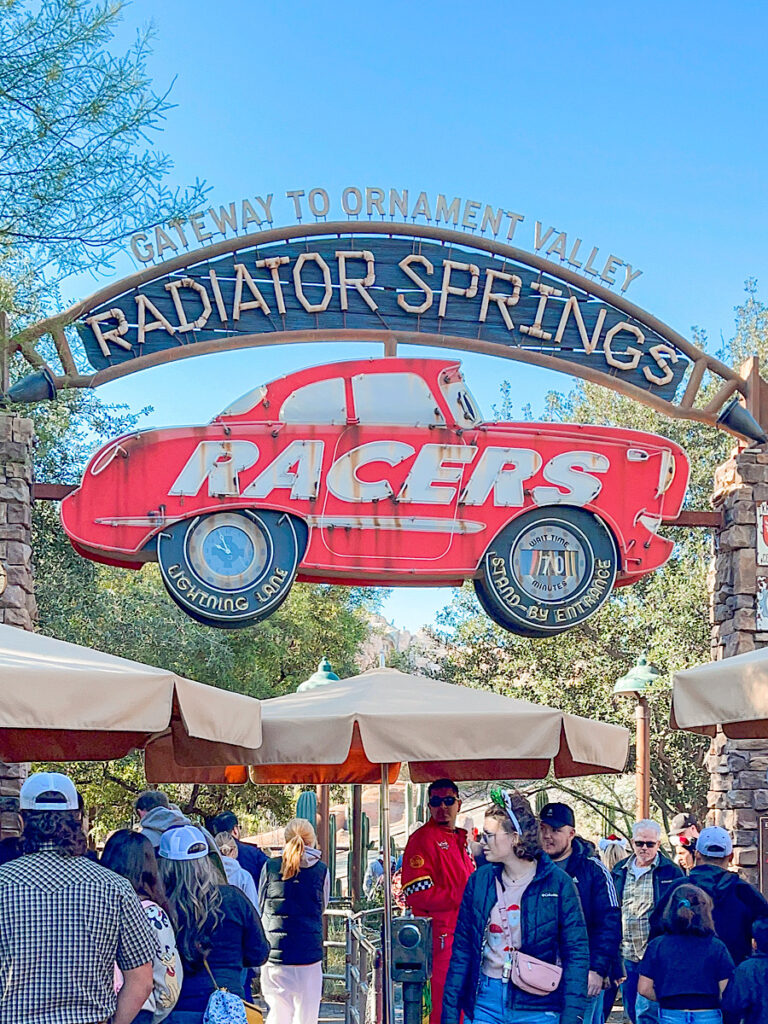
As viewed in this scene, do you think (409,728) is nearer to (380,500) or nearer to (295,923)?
(295,923)

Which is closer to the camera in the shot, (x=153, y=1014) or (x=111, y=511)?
(x=153, y=1014)

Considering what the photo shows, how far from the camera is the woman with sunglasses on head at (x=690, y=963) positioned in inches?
230

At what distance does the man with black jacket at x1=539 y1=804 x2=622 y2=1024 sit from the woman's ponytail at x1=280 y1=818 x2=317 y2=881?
6.70ft

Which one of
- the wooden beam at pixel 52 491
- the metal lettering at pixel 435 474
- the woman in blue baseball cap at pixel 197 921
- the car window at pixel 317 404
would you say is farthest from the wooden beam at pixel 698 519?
the woman in blue baseball cap at pixel 197 921

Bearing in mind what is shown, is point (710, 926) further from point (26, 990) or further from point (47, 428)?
point (47, 428)

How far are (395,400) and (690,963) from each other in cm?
787

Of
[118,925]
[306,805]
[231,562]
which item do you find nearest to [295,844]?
[231,562]

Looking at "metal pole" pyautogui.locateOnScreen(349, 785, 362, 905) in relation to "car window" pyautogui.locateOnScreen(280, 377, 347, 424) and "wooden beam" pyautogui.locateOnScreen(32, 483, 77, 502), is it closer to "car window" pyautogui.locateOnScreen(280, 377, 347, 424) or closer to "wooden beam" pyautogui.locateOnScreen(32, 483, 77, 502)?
"car window" pyautogui.locateOnScreen(280, 377, 347, 424)

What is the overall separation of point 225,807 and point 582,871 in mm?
17143

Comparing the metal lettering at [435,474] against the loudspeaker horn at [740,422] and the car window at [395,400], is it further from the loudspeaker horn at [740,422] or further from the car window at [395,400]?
the loudspeaker horn at [740,422]

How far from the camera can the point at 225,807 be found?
23438 millimetres

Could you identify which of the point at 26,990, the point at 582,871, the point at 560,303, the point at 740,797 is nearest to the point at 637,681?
the point at 740,797

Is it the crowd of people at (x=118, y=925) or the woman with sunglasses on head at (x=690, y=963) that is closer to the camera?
the crowd of people at (x=118, y=925)

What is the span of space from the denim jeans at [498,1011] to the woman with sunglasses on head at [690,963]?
0.73 metres
